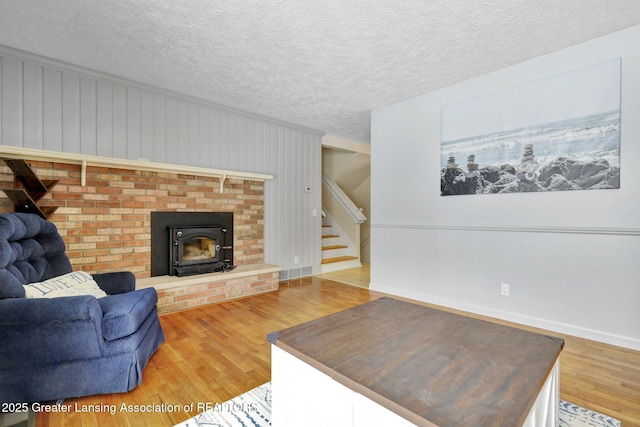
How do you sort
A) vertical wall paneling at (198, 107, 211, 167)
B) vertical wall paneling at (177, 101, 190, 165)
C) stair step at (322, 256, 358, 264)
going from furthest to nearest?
stair step at (322, 256, 358, 264)
vertical wall paneling at (198, 107, 211, 167)
vertical wall paneling at (177, 101, 190, 165)

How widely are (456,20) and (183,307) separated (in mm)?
3706

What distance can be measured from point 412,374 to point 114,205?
331 cm

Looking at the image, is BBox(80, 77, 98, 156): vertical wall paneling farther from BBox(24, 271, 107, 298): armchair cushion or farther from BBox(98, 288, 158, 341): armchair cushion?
BBox(98, 288, 158, 341): armchair cushion

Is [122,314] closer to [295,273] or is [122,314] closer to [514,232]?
[295,273]

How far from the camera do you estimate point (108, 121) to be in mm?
3006

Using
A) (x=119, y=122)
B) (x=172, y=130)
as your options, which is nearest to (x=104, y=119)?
(x=119, y=122)

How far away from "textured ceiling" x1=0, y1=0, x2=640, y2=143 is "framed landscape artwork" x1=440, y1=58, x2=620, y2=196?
0.33 m

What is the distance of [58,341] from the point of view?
1.54 metres

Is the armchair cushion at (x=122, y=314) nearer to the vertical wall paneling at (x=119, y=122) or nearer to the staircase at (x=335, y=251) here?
the vertical wall paneling at (x=119, y=122)

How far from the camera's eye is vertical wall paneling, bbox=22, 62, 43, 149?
259 cm

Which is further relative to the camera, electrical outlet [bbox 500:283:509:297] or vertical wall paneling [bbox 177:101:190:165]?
vertical wall paneling [bbox 177:101:190:165]

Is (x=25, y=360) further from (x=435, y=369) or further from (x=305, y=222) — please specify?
(x=305, y=222)

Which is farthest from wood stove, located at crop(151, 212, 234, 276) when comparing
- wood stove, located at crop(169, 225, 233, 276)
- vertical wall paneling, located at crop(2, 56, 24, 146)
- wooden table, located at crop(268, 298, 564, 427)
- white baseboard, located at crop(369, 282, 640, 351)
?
wooden table, located at crop(268, 298, 564, 427)

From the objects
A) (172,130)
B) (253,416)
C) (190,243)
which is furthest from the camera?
(190,243)
